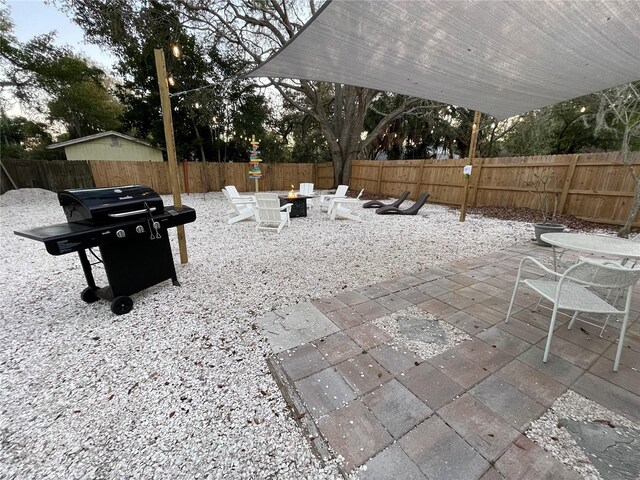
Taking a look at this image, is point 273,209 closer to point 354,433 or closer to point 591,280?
point 354,433

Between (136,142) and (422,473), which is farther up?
(136,142)

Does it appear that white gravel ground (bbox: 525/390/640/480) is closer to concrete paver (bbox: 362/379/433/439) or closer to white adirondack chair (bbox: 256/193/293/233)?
concrete paver (bbox: 362/379/433/439)

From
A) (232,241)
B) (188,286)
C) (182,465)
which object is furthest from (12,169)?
(182,465)

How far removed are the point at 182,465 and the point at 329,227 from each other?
508 centimetres

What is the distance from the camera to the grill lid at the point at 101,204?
2.08 meters

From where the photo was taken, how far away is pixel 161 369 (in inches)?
68.3

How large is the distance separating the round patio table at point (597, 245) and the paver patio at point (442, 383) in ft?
2.29

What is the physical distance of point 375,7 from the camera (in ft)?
5.38

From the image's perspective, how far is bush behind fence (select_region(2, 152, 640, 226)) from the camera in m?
5.80

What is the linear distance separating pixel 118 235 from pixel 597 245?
13.0ft

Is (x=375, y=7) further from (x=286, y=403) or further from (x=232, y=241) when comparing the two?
(x=232, y=241)

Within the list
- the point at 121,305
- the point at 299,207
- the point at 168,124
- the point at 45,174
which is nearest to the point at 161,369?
the point at 121,305

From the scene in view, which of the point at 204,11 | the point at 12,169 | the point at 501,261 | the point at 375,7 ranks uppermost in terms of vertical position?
the point at 204,11

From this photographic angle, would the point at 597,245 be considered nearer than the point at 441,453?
No
